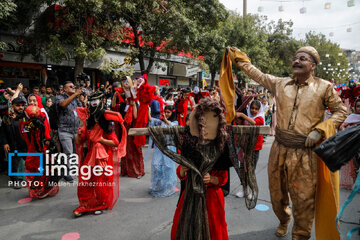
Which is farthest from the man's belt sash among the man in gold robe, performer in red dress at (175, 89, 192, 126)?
performer in red dress at (175, 89, 192, 126)

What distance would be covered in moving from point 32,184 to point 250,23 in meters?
16.0

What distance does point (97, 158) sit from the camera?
3619 millimetres

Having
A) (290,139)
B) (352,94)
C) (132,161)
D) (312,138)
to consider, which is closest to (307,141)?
(312,138)

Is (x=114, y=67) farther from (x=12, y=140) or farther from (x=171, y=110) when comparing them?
(x=171, y=110)

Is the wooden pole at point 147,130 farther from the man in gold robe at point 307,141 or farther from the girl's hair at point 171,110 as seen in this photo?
the girl's hair at point 171,110

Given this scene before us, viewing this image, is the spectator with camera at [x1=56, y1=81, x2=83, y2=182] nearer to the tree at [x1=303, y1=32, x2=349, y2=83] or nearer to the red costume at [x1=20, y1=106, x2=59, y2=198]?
the red costume at [x1=20, y1=106, x2=59, y2=198]

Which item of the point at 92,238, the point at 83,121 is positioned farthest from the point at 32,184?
the point at 92,238

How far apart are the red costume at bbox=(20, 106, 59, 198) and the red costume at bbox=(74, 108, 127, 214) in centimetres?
98

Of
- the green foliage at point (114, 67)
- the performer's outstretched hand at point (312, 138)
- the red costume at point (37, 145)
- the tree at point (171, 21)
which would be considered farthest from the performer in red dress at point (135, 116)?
the tree at point (171, 21)

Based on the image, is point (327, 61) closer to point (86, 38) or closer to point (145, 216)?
point (86, 38)

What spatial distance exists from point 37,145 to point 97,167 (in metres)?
1.50

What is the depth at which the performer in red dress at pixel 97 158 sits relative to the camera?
3641mm

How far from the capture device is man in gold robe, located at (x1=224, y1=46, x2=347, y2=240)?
2612 mm

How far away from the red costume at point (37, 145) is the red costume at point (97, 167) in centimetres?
98
